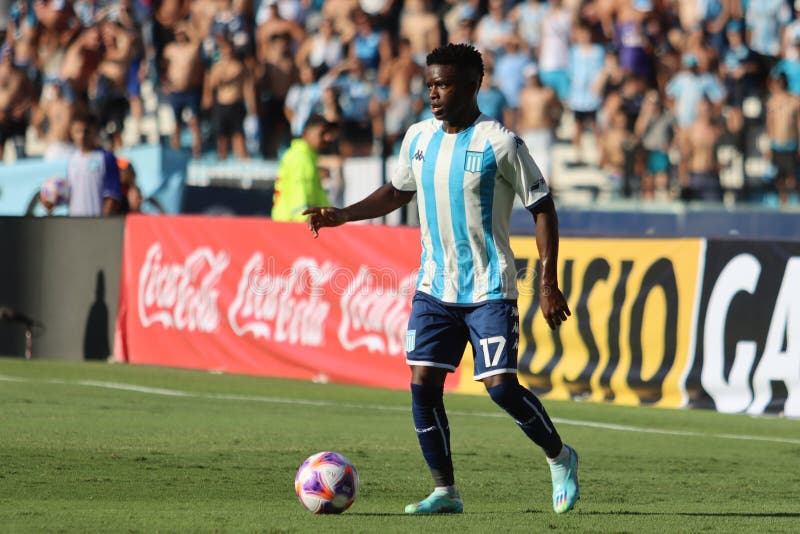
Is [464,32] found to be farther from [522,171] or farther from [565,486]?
[565,486]

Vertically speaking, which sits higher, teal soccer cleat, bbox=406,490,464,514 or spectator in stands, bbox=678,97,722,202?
spectator in stands, bbox=678,97,722,202

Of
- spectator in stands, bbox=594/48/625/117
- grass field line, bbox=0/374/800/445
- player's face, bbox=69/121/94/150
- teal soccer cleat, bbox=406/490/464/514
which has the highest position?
spectator in stands, bbox=594/48/625/117

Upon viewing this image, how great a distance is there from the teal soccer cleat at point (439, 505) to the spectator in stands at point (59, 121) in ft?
53.3

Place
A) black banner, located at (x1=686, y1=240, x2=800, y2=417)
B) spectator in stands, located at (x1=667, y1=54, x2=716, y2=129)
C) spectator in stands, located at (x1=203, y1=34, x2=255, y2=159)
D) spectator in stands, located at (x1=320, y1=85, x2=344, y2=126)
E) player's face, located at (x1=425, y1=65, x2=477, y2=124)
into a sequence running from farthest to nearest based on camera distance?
1. spectator in stands, located at (x1=203, y1=34, x2=255, y2=159)
2. spectator in stands, located at (x1=667, y1=54, x2=716, y2=129)
3. spectator in stands, located at (x1=320, y1=85, x2=344, y2=126)
4. black banner, located at (x1=686, y1=240, x2=800, y2=417)
5. player's face, located at (x1=425, y1=65, x2=477, y2=124)

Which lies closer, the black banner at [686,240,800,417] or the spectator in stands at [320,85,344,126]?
the black banner at [686,240,800,417]

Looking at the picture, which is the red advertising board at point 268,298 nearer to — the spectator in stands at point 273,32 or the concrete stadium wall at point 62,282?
the concrete stadium wall at point 62,282

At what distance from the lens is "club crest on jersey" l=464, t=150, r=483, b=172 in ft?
23.3

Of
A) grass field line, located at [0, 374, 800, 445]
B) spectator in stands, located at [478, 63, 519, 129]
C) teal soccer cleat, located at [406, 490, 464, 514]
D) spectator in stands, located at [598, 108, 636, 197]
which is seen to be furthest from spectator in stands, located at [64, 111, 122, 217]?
teal soccer cleat, located at [406, 490, 464, 514]

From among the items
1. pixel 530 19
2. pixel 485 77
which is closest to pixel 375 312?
pixel 485 77

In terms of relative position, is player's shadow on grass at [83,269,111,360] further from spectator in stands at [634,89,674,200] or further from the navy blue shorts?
the navy blue shorts

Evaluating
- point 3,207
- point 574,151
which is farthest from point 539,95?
point 3,207

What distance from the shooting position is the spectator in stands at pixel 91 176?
17.0 meters

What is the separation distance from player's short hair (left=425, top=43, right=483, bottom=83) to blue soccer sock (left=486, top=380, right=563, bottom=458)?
1410 millimetres

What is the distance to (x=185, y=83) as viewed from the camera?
2342cm
